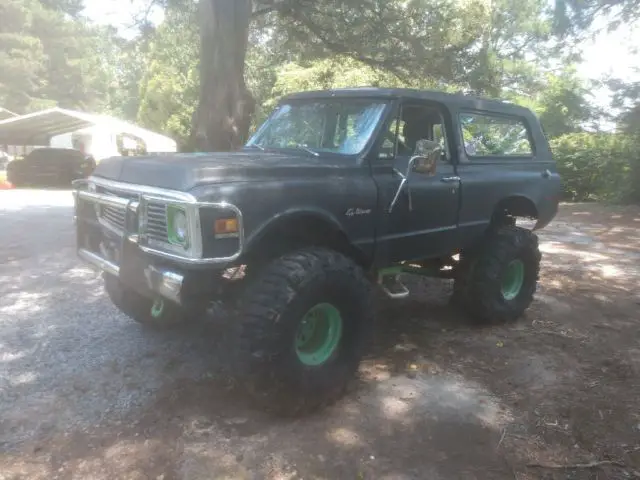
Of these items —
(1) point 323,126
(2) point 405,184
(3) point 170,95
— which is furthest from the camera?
(3) point 170,95

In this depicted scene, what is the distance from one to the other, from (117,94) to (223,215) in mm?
60262

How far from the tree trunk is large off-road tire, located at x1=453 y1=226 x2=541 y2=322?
5169mm

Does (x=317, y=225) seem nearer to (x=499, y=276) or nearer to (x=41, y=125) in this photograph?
(x=499, y=276)

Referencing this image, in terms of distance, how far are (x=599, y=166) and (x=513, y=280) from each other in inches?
490

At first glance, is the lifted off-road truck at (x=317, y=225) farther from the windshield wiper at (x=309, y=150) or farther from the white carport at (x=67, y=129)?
the white carport at (x=67, y=129)

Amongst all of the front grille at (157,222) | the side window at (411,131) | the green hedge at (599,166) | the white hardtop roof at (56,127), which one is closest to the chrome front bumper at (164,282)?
the front grille at (157,222)

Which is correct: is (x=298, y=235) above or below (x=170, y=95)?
below

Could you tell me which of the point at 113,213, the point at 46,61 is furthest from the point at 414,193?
the point at 46,61

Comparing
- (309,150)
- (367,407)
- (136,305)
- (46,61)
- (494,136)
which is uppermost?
(46,61)

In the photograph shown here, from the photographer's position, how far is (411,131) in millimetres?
4574

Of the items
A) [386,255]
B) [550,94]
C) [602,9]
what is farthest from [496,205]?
[550,94]

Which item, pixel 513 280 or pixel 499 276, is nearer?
pixel 499 276

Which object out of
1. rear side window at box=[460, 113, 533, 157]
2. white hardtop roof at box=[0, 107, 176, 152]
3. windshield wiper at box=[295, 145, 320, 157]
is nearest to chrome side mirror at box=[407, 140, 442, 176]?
windshield wiper at box=[295, 145, 320, 157]

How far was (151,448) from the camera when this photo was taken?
3.00 m
